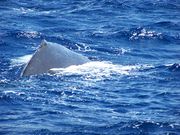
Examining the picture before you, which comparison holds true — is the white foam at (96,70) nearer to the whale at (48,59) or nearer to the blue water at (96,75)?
the blue water at (96,75)

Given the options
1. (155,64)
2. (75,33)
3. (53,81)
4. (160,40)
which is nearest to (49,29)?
(75,33)

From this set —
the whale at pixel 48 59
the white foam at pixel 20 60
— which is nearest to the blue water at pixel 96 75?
the white foam at pixel 20 60

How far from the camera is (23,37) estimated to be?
41.3 metres

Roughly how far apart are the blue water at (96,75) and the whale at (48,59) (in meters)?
0.58

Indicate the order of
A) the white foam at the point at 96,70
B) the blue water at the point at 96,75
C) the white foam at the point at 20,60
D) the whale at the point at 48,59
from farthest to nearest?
1. the white foam at the point at 20,60
2. the white foam at the point at 96,70
3. the whale at the point at 48,59
4. the blue water at the point at 96,75

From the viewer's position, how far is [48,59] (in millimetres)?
32312

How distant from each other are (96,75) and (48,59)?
2.60 metres

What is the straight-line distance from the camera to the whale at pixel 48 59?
1237 inches

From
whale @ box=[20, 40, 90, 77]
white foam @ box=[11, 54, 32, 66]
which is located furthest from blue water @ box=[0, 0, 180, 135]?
whale @ box=[20, 40, 90, 77]

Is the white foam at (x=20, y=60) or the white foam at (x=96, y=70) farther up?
the white foam at (x=20, y=60)

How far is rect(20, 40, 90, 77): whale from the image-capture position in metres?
31.4

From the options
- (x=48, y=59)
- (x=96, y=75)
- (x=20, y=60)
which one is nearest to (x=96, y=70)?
(x=96, y=75)

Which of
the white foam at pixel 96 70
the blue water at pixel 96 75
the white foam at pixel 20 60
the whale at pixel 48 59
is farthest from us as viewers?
the white foam at pixel 20 60

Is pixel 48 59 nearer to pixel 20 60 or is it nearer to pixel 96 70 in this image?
pixel 96 70
